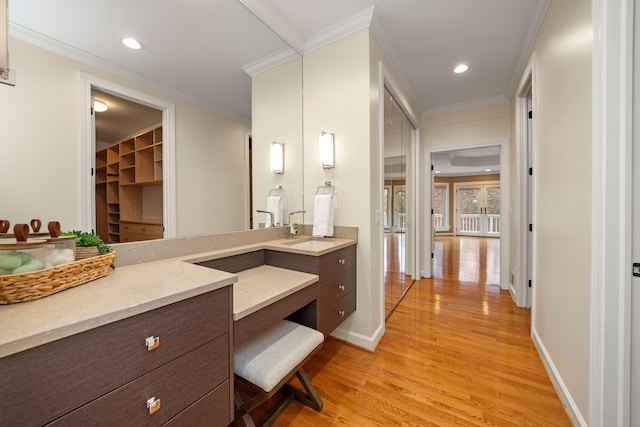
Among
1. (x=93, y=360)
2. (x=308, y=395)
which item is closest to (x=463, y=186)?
(x=308, y=395)

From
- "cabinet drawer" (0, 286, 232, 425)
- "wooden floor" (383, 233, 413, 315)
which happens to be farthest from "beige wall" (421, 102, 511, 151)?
"cabinet drawer" (0, 286, 232, 425)

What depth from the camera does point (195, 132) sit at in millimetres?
1533

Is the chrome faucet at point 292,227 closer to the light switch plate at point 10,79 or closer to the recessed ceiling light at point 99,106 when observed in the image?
the recessed ceiling light at point 99,106

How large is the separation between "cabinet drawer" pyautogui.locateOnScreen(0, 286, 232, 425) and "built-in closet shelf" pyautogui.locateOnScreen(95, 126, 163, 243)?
2.13 ft

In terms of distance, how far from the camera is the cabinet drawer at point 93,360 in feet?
1.79

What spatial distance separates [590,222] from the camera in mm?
1187

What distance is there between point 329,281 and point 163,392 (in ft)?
3.59

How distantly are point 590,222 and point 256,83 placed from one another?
231 centimetres

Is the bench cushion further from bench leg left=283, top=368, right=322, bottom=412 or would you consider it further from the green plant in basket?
the green plant in basket

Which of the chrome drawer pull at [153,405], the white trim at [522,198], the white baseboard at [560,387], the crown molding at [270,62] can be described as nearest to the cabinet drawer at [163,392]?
the chrome drawer pull at [153,405]

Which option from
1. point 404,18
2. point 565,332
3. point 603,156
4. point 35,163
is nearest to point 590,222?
point 603,156

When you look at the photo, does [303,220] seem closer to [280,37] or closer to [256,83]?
[256,83]

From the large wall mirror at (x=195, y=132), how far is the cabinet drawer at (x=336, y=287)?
2.50ft

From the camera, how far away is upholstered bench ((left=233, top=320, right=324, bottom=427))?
3.61 feet
